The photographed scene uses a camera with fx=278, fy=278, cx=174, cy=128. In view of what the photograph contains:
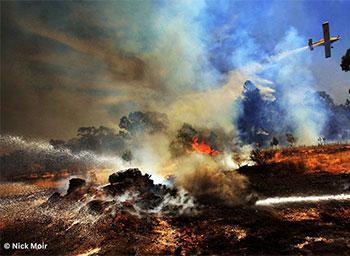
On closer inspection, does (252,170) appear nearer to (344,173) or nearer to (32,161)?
(344,173)

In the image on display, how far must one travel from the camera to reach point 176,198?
20.9 meters

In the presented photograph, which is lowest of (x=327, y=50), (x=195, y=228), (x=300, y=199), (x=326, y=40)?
(x=195, y=228)

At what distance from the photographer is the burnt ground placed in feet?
40.5

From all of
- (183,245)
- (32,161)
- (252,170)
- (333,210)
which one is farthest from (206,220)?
(32,161)

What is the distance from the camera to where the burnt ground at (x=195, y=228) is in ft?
40.5

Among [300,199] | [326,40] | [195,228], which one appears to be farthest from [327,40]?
[195,228]

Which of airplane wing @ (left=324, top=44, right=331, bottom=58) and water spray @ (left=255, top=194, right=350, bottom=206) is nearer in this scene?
water spray @ (left=255, top=194, right=350, bottom=206)

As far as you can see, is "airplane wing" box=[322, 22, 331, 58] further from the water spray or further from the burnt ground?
the water spray

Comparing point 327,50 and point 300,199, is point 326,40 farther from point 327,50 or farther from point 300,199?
point 300,199

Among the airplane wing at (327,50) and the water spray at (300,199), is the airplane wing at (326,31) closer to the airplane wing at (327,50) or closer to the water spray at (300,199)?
the airplane wing at (327,50)

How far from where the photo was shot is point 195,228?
15039mm

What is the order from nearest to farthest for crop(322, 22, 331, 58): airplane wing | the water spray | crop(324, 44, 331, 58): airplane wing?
1. the water spray
2. crop(322, 22, 331, 58): airplane wing
3. crop(324, 44, 331, 58): airplane wing

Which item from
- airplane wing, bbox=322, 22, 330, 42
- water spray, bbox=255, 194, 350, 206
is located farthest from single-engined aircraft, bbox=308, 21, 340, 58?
water spray, bbox=255, 194, 350, 206

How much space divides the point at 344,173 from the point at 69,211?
71.4 ft
